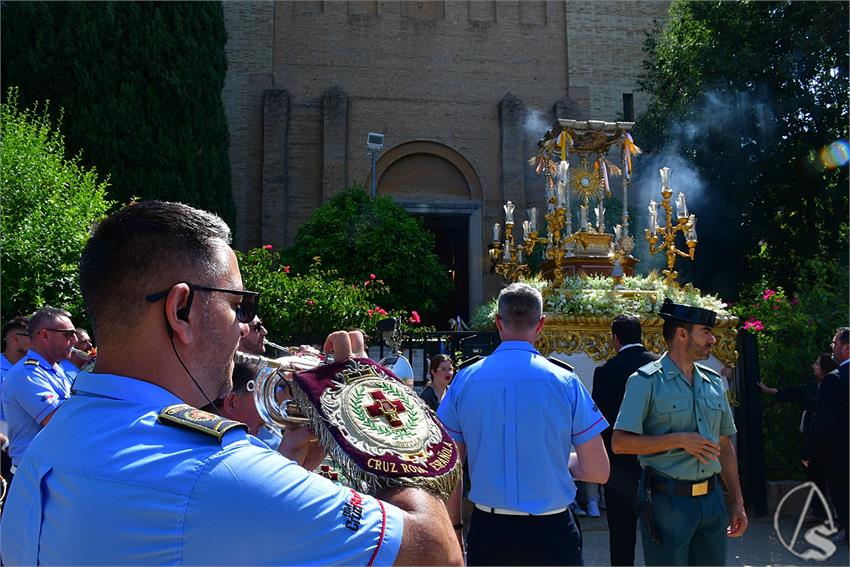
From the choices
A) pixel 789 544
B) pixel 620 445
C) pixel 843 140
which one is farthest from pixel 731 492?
pixel 843 140

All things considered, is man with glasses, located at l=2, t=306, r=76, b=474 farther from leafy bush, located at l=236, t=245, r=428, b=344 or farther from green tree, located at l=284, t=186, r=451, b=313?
green tree, located at l=284, t=186, r=451, b=313

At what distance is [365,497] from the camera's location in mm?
1462

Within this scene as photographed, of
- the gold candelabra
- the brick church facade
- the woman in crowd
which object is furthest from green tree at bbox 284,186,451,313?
the woman in crowd

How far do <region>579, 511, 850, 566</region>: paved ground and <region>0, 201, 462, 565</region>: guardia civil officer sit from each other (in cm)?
588

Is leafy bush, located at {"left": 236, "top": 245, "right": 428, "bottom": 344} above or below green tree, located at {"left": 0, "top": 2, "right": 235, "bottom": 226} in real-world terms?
below

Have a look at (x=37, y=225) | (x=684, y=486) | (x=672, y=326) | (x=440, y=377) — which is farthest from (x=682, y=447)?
(x=37, y=225)

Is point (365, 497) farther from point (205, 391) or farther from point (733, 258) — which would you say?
point (733, 258)

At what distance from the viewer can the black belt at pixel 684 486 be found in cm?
427

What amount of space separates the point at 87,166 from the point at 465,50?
13638 mm

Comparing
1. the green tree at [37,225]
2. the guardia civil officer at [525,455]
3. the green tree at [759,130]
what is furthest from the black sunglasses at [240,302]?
the green tree at [759,130]

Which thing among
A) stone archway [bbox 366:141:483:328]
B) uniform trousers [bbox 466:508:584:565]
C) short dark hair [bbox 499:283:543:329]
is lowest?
uniform trousers [bbox 466:508:584:565]

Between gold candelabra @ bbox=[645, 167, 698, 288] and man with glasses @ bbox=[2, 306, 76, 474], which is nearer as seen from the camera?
man with glasses @ bbox=[2, 306, 76, 474]

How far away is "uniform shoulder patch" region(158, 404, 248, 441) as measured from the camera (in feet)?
4.53

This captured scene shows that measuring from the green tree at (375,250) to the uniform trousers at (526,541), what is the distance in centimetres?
1690
